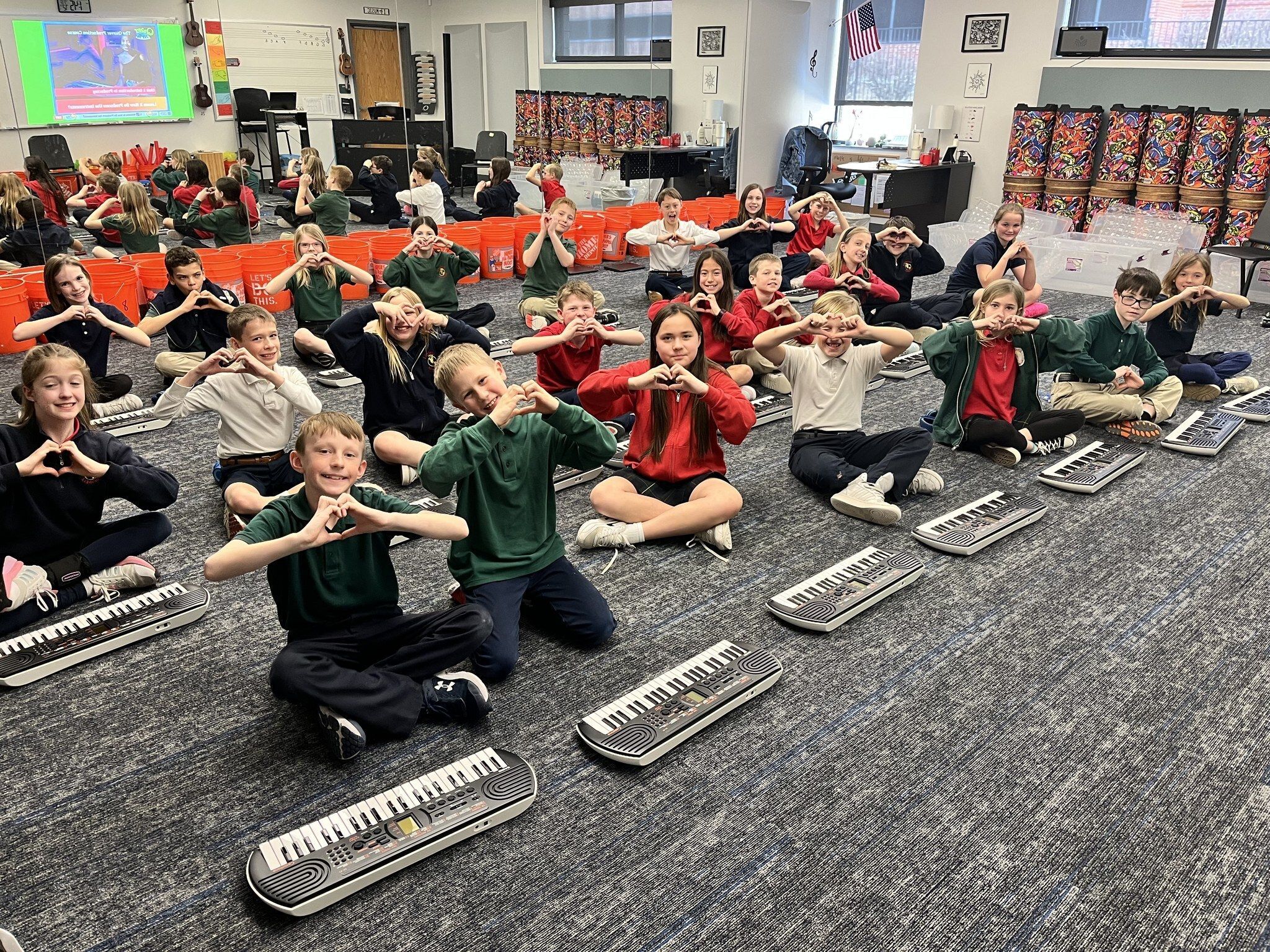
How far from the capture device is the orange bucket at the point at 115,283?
581 centimetres

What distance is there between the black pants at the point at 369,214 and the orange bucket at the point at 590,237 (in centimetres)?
172

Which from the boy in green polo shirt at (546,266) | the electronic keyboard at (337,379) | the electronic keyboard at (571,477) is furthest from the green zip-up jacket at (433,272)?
the electronic keyboard at (571,477)

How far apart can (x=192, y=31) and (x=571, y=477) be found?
12.1ft

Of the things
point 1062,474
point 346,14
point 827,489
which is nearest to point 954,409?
point 1062,474

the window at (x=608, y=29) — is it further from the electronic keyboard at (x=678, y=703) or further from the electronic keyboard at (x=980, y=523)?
the electronic keyboard at (x=678, y=703)

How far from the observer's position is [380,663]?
243 centimetres

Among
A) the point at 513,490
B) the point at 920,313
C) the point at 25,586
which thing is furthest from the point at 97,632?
the point at 920,313

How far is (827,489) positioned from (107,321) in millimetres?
3499

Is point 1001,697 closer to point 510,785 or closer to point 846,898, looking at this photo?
point 846,898

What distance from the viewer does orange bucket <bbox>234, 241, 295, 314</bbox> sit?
6.35m

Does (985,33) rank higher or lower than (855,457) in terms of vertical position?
higher

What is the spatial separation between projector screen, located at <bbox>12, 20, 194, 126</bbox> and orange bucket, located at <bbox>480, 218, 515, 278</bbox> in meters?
2.86

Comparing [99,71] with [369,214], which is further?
[369,214]

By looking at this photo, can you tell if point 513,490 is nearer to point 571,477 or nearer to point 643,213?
point 571,477
